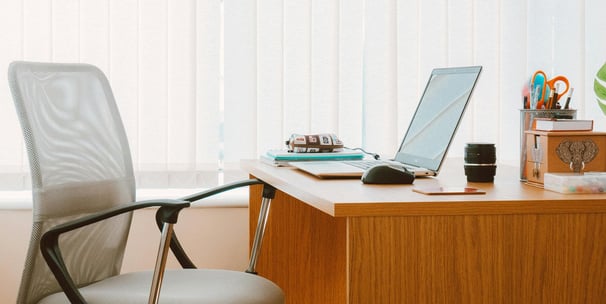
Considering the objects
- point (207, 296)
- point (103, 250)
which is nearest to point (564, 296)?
point (207, 296)

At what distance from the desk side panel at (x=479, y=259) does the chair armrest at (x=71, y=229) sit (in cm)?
47

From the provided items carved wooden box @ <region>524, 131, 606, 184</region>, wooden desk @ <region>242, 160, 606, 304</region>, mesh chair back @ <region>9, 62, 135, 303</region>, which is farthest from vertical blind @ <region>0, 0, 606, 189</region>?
wooden desk @ <region>242, 160, 606, 304</region>

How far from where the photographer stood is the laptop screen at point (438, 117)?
1771mm

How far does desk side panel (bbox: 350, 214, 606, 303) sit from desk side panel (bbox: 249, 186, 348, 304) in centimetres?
102

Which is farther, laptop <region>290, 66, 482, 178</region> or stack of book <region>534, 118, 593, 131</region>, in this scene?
laptop <region>290, 66, 482, 178</region>

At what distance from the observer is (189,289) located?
172 cm

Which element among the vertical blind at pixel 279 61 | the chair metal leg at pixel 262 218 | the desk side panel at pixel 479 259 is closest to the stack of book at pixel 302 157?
the chair metal leg at pixel 262 218

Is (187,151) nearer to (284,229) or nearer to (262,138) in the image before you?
(262,138)

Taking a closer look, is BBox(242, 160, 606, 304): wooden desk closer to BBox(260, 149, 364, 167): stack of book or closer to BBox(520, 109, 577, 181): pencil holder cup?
BBox(520, 109, 577, 181): pencil holder cup

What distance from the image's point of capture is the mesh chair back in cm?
169

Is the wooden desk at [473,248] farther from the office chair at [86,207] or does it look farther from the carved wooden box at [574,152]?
the office chair at [86,207]

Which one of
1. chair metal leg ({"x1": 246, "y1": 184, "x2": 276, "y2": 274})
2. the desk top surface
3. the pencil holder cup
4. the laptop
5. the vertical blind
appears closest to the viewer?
the desk top surface

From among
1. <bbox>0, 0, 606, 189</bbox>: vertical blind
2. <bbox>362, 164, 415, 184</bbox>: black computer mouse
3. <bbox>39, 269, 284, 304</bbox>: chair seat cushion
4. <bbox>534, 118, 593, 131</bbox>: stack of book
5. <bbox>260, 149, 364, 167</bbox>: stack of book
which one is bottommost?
<bbox>39, 269, 284, 304</bbox>: chair seat cushion

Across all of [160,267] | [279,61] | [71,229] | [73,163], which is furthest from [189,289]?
[279,61]
